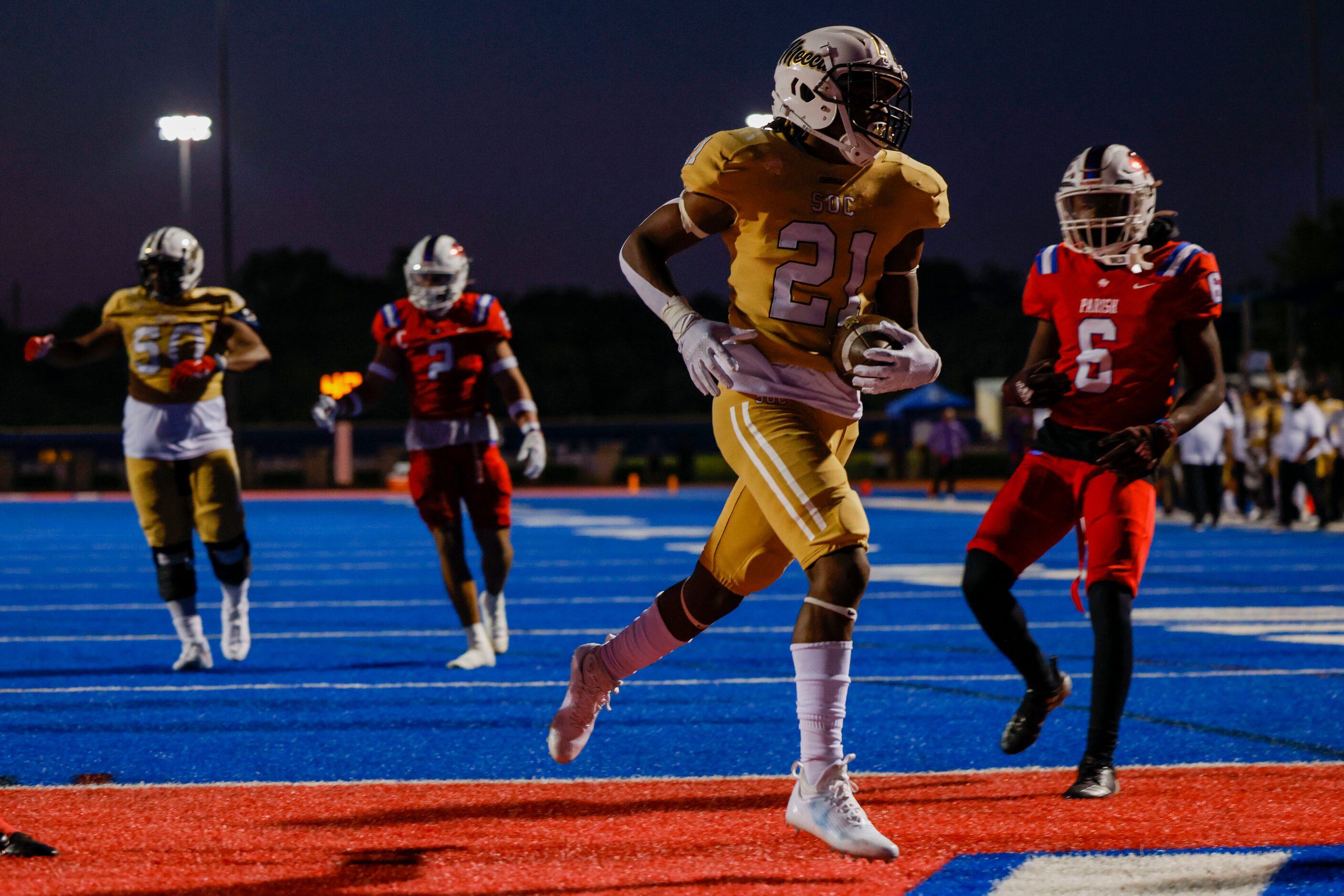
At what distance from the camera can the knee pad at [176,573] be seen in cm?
755

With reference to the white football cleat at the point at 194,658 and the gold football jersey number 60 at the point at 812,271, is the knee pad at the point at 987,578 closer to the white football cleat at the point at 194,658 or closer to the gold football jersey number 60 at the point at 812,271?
the gold football jersey number 60 at the point at 812,271

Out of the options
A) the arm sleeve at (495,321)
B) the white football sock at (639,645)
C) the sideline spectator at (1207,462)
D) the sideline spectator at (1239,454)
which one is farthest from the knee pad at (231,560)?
the sideline spectator at (1239,454)

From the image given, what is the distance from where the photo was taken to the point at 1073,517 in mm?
4754

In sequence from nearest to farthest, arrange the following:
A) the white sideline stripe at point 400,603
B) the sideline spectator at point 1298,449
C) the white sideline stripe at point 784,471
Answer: the white sideline stripe at point 784,471, the white sideline stripe at point 400,603, the sideline spectator at point 1298,449

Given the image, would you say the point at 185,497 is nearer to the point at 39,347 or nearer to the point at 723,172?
the point at 39,347

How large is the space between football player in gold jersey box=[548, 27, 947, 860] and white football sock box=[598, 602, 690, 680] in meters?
0.07

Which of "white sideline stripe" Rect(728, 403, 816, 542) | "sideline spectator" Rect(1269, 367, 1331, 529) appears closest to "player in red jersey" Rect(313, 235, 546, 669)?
"white sideline stripe" Rect(728, 403, 816, 542)

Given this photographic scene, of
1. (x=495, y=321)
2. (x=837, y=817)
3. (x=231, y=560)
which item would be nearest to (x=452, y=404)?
(x=495, y=321)

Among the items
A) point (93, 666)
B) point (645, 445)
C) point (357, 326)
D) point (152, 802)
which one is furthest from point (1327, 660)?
point (357, 326)

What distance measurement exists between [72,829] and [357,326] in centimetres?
7688

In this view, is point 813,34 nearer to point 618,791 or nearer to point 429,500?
point 618,791

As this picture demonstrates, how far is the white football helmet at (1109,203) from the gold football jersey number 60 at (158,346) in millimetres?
4745

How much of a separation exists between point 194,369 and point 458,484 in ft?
4.76

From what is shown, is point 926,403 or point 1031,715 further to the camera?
point 926,403
